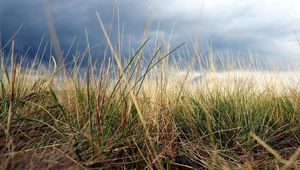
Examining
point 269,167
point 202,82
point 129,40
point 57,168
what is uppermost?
point 129,40

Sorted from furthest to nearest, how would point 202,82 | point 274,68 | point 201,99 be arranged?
point 274,68 < point 202,82 < point 201,99

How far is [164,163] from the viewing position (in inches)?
76.0

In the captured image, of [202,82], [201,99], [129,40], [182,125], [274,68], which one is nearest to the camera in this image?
[129,40]

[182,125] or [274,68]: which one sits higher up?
[274,68]

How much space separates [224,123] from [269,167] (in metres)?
0.56

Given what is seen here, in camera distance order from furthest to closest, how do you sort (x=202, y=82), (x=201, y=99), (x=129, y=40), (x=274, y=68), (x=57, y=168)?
(x=274, y=68) → (x=202, y=82) → (x=201, y=99) → (x=129, y=40) → (x=57, y=168)

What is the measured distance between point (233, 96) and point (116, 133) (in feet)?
4.46

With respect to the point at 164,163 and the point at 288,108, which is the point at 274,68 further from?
the point at 164,163

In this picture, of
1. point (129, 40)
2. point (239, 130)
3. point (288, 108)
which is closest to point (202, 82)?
point (288, 108)

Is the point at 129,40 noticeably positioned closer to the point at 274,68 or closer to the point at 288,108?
A: the point at 288,108

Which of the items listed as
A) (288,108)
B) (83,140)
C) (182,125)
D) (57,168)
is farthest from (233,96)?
(57,168)

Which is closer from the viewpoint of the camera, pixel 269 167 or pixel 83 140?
pixel 83 140

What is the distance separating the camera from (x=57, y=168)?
1481mm

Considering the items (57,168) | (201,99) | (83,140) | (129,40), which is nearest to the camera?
(57,168)
